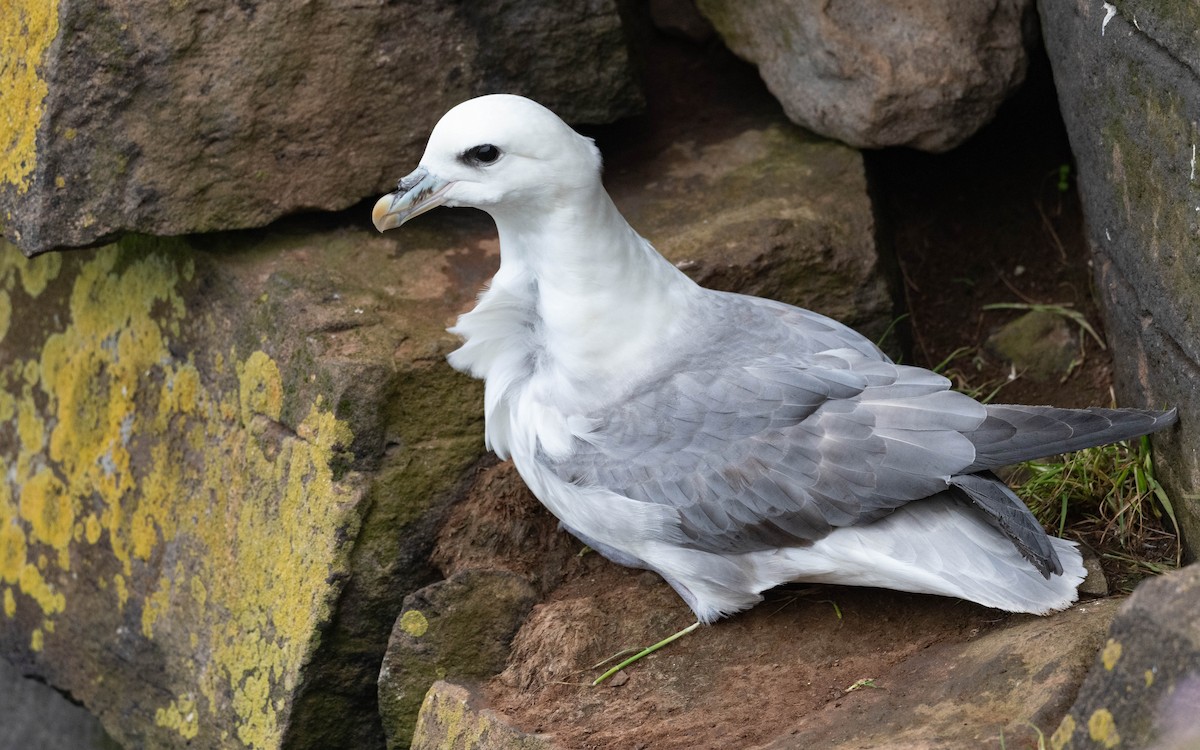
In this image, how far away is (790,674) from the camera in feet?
9.11

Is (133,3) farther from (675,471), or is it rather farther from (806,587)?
(806,587)

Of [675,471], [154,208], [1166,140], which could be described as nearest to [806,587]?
[675,471]

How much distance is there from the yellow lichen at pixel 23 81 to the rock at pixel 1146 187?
2519mm

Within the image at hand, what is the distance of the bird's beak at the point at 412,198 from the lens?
280cm

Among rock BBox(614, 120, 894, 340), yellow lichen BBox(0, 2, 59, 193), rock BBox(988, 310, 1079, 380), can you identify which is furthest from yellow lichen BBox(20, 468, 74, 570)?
rock BBox(988, 310, 1079, 380)

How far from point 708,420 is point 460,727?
84 cm

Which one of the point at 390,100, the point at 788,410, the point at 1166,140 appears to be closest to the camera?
the point at 1166,140

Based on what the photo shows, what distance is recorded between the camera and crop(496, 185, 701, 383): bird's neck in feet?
9.46

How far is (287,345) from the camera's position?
132 inches

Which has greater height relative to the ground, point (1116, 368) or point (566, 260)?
point (566, 260)

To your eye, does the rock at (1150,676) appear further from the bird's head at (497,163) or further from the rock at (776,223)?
the rock at (776,223)

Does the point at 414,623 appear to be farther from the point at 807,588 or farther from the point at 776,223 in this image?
the point at 776,223

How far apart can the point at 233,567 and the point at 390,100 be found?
132cm

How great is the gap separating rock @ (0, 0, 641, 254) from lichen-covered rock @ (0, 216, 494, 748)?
21 cm
